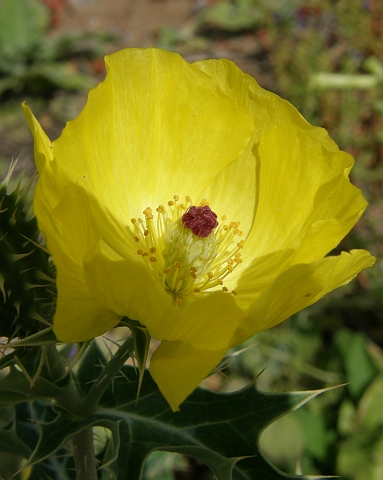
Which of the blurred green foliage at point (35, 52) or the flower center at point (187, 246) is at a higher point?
→ the flower center at point (187, 246)

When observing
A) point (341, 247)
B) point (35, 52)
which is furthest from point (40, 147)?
point (35, 52)

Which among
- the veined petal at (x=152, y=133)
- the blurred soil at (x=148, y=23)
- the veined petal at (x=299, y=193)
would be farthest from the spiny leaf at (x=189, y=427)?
the blurred soil at (x=148, y=23)

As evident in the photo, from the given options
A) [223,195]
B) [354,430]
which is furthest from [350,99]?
[223,195]

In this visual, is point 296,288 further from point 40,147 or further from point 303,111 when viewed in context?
point 303,111

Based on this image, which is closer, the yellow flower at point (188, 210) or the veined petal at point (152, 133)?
the yellow flower at point (188, 210)

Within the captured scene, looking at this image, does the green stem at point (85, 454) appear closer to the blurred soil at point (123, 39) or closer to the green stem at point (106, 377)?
the green stem at point (106, 377)
